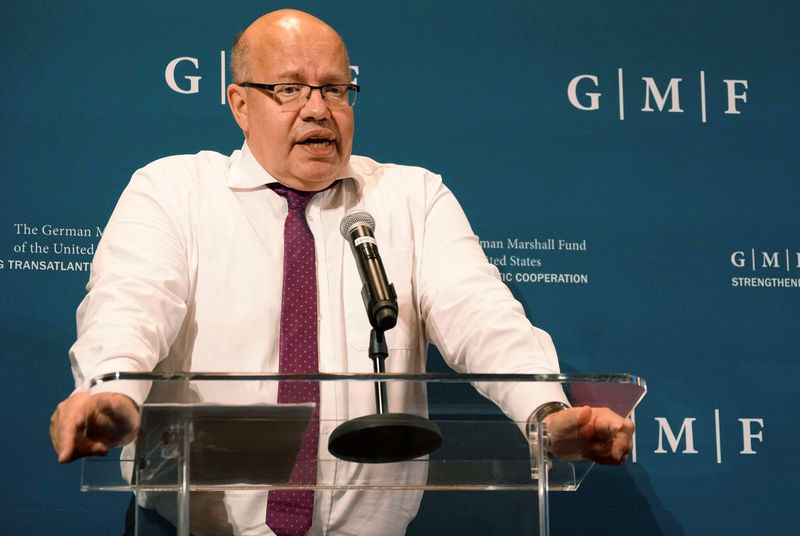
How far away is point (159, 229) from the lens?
6.89 ft

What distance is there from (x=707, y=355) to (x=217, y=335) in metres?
1.25

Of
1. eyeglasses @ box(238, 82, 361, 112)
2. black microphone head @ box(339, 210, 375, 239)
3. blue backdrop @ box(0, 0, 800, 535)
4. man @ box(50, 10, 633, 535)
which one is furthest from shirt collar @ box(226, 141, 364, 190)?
black microphone head @ box(339, 210, 375, 239)

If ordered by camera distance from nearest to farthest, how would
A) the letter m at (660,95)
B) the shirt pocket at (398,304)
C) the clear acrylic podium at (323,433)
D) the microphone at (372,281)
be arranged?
the clear acrylic podium at (323,433), the microphone at (372,281), the shirt pocket at (398,304), the letter m at (660,95)

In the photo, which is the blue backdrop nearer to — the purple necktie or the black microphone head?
the purple necktie

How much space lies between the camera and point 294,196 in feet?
7.39

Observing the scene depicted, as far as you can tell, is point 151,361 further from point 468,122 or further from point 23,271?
point 468,122

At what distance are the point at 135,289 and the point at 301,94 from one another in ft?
1.88

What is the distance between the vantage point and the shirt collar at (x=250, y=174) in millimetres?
2268

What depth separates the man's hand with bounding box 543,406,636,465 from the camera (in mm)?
1413

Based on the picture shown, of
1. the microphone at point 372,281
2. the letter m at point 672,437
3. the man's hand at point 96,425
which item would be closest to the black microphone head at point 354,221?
the microphone at point 372,281

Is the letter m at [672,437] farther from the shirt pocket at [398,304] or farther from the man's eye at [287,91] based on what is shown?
the man's eye at [287,91]

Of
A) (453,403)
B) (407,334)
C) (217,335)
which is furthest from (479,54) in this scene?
(453,403)

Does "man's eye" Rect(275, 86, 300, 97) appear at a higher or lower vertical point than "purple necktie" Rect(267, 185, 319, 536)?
higher

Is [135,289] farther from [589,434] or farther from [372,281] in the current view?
[589,434]
